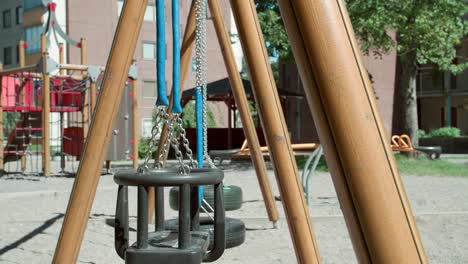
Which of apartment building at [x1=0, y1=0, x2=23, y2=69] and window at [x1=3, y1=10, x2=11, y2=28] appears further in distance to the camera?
window at [x1=3, y1=10, x2=11, y2=28]

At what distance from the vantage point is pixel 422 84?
29.0 meters

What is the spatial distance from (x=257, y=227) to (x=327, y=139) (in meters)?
4.32

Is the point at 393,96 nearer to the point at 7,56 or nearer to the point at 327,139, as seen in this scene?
the point at 7,56

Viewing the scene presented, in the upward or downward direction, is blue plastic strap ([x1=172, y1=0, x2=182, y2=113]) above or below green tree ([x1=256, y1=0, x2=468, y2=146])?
below

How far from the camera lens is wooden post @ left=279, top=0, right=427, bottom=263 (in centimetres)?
88

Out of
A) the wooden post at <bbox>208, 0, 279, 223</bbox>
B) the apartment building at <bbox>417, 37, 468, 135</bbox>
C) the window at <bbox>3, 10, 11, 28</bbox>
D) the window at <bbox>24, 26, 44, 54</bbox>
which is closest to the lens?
the wooden post at <bbox>208, 0, 279, 223</bbox>

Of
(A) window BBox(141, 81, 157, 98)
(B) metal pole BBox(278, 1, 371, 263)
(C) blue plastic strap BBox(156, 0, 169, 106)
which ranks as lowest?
(B) metal pole BBox(278, 1, 371, 263)

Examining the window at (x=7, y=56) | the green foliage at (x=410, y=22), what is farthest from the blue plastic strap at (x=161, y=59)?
the window at (x=7, y=56)

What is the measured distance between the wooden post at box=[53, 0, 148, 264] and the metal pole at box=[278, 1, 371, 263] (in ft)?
5.56

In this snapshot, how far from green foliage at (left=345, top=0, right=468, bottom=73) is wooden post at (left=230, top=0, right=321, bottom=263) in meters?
8.99

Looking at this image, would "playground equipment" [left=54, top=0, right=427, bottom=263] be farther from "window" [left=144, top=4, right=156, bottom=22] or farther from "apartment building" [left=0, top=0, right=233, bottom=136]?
"window" [left=144, top=4, right=156, bottom=22]

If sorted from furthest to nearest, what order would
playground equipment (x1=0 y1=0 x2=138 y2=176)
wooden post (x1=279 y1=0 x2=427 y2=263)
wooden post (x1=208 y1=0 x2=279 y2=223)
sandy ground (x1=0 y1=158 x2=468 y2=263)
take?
playground equipment (x1=0 y1=0 x2=138 y2=176) → wooden post (x1=208 y1=0 x2=279 y2=223) → sandy ground (x1=0 y1=158 x2=468 y2=263) → wooden post (x1=279 y1=0 x2=427 y2=263)

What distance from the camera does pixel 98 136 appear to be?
255 cm

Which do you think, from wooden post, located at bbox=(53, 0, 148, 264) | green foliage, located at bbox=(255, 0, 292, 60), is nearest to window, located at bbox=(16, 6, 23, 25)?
green foliage, located at bbox=(255, 0, 292, 60)
